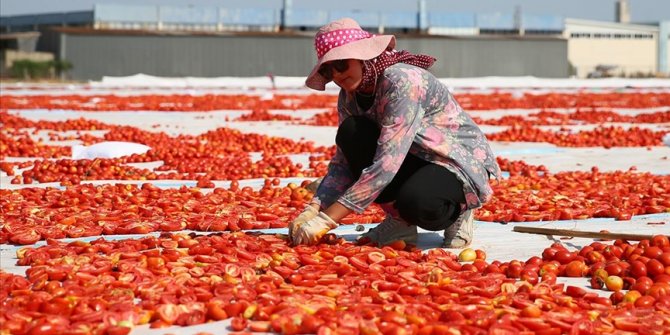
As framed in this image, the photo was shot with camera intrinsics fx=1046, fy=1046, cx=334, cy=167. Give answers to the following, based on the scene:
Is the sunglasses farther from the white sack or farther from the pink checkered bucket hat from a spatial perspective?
the white sack

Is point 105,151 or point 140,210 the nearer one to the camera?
point 140,210

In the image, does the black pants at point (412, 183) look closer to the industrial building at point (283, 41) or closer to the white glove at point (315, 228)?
the white glove at point (315, 228)

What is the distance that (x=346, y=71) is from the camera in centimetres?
504

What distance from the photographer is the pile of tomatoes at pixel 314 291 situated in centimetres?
→ 376

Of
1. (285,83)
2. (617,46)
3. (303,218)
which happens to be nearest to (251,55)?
(285,83)

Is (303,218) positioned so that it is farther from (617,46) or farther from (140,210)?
(617,46)

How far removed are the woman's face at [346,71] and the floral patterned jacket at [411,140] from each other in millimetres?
129

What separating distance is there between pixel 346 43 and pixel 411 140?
0.57 m

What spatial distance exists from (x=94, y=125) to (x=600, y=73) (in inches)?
2299

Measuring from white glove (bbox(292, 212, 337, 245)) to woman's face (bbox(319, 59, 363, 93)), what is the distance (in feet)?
2.13

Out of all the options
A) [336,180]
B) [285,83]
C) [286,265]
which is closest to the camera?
[286,265]

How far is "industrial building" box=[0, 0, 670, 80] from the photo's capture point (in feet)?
176

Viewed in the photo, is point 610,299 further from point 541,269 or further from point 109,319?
point 109,319

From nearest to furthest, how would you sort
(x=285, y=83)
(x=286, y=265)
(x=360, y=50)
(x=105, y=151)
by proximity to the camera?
1. (x=286, y=265)
2. (x=360, y=50)
3. (x=105, y=151)
4. (x=285, y=83)
